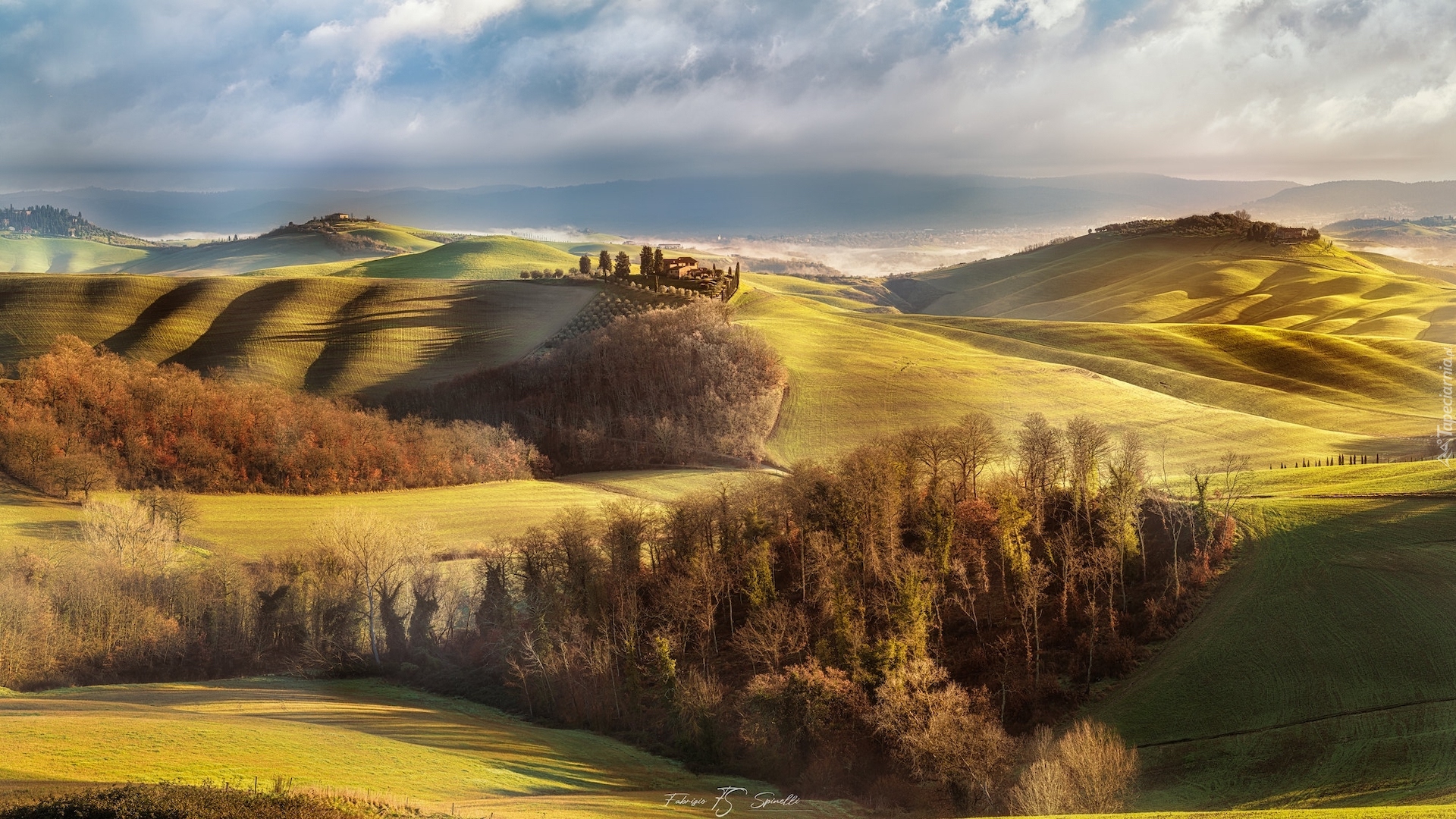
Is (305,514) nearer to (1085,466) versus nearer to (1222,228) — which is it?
(1085,466)

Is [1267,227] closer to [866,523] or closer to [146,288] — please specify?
[866,523]

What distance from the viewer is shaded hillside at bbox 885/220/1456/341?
8425 cm

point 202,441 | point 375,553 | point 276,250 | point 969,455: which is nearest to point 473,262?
point 276,250

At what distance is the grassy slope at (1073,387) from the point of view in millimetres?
43062

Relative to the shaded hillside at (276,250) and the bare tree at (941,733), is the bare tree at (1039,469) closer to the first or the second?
the bare tree at (941,733)

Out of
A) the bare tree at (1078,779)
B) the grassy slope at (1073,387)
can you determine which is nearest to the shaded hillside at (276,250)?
the grassy slope at (1073,387)

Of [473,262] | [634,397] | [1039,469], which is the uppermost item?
[473,262]

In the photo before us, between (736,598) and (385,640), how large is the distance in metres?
11.1

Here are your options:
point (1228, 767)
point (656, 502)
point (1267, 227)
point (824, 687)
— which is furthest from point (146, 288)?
point (1267, 227)

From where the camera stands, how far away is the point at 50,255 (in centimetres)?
6738

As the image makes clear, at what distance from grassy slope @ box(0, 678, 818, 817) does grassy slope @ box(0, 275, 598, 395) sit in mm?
20473

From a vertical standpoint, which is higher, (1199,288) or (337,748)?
(1199,288)

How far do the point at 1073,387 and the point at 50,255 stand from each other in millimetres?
71502

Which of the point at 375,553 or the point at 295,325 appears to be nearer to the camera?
the point at 375,553
